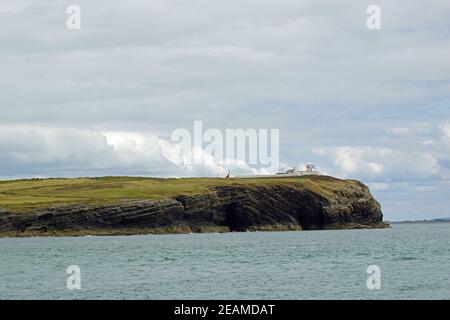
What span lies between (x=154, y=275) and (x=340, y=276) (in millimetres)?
16809

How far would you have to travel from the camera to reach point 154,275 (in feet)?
250

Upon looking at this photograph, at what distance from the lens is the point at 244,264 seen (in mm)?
87625
